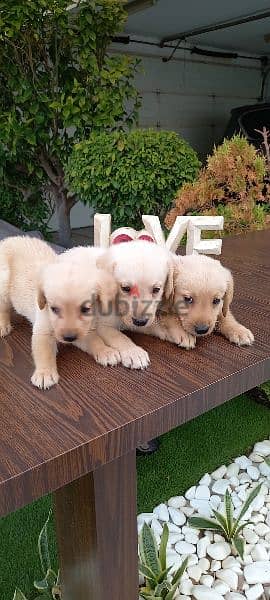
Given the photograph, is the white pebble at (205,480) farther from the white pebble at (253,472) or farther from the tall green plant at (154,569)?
the tall green plant at (154,569)

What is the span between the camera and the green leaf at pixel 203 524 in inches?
64.3

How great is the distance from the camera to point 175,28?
610 centimetres

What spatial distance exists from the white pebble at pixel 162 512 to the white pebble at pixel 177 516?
0.05ft

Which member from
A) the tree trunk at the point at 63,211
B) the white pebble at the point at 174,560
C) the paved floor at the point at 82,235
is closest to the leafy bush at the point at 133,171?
the tree trunk at the point at 63,211

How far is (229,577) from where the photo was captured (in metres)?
1.47

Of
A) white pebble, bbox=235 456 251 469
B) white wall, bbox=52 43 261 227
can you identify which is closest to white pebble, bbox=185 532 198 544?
white pebble, bbox=235 456 251 469

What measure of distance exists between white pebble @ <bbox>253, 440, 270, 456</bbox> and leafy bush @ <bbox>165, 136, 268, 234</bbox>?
1.04m

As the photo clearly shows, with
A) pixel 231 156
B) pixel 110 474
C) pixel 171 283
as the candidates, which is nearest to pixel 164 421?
pixel 110 474

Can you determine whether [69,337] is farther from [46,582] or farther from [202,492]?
[202,492]

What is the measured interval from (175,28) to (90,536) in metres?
6.51

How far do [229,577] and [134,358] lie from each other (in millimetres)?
1021

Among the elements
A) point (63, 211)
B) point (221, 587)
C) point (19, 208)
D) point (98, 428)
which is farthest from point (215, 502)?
point (19, 208)

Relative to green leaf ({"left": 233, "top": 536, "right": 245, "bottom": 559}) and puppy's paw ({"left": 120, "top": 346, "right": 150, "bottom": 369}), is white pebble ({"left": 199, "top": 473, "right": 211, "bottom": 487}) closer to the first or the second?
green leaf ({"left": 233, "top": 536, "right": 245, "bottom": 559})

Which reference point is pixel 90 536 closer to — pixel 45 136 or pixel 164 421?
pixel 164 421
